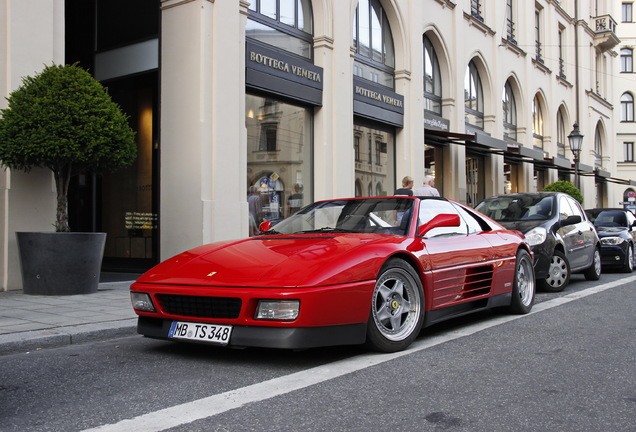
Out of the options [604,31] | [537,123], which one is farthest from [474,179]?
[604,31]

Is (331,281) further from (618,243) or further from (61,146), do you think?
(618,243)

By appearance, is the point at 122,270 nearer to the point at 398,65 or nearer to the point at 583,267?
the point at 583,267

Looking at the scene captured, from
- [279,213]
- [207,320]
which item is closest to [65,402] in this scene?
[207,320]

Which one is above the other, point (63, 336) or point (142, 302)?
point (142, 302)

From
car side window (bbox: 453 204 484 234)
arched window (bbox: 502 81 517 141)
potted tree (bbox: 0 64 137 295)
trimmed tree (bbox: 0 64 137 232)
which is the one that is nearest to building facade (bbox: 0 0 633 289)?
potted tree (bbox: 0 64 137 295)

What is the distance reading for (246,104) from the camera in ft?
41.1

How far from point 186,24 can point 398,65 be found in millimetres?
8151

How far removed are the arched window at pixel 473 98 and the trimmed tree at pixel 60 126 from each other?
16.6m

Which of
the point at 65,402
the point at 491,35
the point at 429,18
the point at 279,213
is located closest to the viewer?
the point at 65,402

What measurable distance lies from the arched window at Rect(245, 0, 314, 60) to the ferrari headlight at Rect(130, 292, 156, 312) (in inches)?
349

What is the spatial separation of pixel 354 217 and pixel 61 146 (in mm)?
4315

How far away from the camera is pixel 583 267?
1041 cm

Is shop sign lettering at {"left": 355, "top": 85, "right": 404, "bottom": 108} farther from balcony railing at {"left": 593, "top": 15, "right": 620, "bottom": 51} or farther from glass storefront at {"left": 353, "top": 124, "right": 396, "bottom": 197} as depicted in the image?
balcony railing at {"left": 593, "top": 15, "right": 620, "bottom": 51}

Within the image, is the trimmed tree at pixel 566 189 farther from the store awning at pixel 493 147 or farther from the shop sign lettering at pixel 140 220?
the shop sign lettering at pixel 140 220
